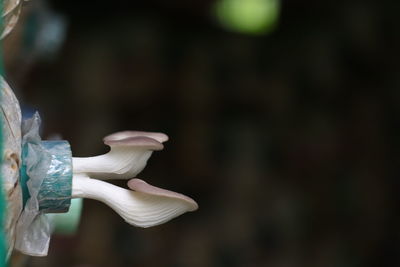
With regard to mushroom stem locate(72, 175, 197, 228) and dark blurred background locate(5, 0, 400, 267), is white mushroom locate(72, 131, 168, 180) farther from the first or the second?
dark blurred background locate(5, 0, 400, 267)

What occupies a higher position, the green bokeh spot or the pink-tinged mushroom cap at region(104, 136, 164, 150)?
the green bokeh spot

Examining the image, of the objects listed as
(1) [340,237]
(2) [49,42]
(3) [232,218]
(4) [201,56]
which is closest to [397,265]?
(1) [340,237]

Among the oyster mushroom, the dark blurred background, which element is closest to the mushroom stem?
the oyster mushroom

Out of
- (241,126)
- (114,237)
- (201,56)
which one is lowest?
(114,237)

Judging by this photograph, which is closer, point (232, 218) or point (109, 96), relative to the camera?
point (109, 96)

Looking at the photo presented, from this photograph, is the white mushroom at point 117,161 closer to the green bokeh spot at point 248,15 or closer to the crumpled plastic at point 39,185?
the crumpled plastic at point 39,185

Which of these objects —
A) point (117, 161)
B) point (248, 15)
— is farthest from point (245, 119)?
point (117, 161)

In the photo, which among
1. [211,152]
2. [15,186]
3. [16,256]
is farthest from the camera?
[211,152]

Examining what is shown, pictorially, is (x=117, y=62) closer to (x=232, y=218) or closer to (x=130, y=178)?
(x=232, y=218)
